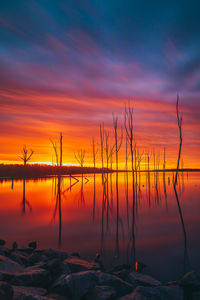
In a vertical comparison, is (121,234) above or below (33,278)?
below

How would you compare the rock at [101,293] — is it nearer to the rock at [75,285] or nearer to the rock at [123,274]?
the rock at [75,285]

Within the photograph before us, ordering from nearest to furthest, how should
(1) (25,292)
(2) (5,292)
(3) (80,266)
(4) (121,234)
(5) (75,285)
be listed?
(2) (5,292)
(1) (25,292)
(5) (75,285)
(3) (80,266)
(4) (121,234)

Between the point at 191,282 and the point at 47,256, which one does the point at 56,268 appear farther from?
the point at 191,282

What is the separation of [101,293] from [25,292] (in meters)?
0.96

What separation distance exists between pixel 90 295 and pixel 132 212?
707 cm

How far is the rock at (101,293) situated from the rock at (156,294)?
144 millimetres

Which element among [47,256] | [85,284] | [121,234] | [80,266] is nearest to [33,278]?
[85,284]

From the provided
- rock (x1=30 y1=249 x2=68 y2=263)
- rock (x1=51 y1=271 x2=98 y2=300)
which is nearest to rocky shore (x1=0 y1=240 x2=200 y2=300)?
rock (x1=51 y1=271 x2=98 y2=300)

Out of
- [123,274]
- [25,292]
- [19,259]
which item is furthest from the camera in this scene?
[19,259]

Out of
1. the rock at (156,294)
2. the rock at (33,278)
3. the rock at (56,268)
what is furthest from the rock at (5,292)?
the rock at (156,294)

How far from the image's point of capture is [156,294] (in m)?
2.79

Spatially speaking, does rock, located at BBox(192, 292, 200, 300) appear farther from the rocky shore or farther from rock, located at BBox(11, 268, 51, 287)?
rock, located at BBox(11, 268, 51, 287)

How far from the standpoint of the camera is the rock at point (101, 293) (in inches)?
107

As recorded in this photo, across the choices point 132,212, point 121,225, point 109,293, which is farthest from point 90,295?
point 132,212
